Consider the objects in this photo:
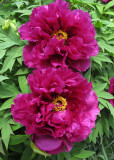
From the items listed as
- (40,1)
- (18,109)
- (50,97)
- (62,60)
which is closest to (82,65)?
(62,60)

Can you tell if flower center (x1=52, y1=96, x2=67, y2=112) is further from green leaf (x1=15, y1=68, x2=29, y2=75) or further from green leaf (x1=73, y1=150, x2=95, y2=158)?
green leaf (x1=73, y1=150, x2=95, y2=158)

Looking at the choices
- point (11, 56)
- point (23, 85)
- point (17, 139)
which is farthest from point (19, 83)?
point (17, 139)

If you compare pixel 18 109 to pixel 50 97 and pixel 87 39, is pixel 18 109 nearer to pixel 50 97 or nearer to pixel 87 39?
pixel 50 97

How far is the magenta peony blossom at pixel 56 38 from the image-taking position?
0.85m

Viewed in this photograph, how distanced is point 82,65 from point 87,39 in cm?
11

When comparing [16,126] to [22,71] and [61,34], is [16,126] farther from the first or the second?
[61,34]

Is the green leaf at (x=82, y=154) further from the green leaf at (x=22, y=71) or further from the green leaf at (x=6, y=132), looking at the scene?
the green leaf at (x=22, y=71)

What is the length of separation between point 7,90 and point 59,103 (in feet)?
0.86

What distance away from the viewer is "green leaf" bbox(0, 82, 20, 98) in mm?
933

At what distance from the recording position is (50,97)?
80 centimetres

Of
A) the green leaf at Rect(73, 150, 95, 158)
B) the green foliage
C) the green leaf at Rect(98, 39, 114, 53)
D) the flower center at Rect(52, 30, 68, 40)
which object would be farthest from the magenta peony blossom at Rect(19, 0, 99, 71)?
the green leaf at Rect(73, 150, 95, 158)

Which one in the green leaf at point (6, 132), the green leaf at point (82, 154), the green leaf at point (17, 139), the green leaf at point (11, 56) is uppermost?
the green leaf at point (11, 56)

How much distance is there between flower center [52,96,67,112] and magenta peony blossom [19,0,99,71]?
137 mm

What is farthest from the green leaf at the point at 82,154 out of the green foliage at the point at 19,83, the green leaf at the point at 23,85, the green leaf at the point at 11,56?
the green leaf at the point at 11,56
